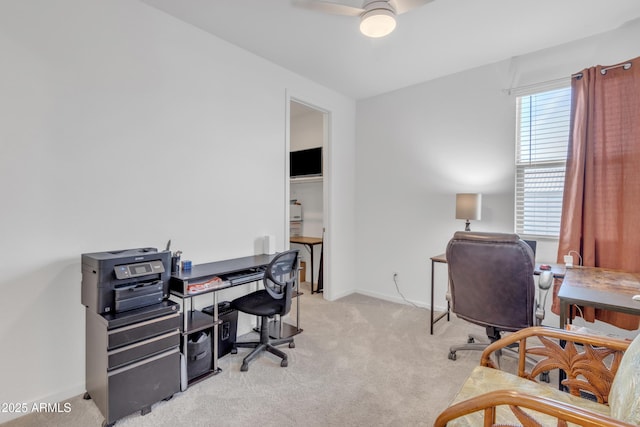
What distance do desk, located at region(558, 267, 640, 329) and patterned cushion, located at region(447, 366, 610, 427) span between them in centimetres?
48

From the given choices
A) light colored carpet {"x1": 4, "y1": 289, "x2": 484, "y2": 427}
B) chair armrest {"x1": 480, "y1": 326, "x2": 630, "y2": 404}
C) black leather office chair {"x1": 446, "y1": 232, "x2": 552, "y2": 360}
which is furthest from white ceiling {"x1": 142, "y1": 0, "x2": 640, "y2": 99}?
light colored carpet {"x1": 4, "y1": 289, "x2": 484, "y2": 427}

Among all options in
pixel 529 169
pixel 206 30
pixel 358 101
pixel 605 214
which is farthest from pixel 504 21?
pixel 206 30

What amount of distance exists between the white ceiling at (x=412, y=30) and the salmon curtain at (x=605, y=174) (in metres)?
0.47

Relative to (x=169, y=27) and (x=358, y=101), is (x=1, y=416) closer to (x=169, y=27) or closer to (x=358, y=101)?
(x=169, y=27)

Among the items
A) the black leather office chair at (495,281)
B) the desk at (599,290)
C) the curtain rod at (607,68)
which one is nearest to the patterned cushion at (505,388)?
the desk at (599,290)

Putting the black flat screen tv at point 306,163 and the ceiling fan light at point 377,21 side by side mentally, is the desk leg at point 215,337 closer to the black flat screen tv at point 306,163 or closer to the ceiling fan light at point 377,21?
the ceiling fan light at point 377,21

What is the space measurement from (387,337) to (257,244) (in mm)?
1542

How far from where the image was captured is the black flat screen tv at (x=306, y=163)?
4.29 meters

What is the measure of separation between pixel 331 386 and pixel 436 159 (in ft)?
8.71

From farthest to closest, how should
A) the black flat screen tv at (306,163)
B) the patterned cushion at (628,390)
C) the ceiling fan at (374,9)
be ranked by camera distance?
the black flat screen tv at (306,163)
the ceiling fan at (374,9)
the patterned cushion at (628,390)

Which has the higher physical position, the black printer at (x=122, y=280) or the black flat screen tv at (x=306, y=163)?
the black flat screen tv at (x=306, y=163)

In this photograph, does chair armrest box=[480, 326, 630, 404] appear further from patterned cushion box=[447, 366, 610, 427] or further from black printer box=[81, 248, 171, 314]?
black printer box=[81, 248, 171, 314]

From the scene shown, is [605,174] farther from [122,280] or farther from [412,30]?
[122,280]

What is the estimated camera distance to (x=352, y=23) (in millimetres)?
2346
